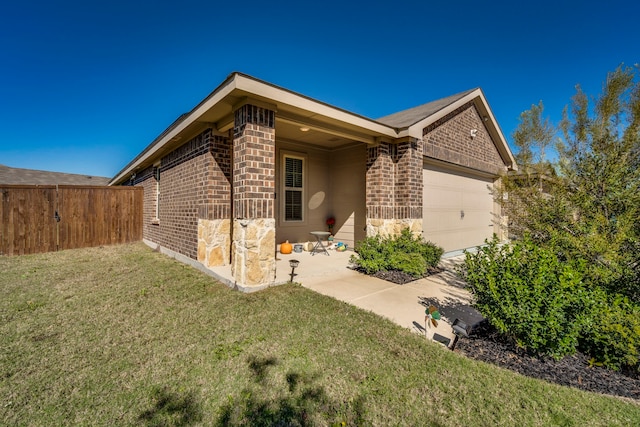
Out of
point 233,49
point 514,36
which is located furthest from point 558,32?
point 233,49

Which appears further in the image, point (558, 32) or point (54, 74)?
point (54, 74)

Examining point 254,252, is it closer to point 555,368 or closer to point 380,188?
point 380,188

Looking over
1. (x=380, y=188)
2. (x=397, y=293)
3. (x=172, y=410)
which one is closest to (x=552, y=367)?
(x=397, y=293)

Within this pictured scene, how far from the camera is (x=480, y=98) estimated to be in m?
8.74

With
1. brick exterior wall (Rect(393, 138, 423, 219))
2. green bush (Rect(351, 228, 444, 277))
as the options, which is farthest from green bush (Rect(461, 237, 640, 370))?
brick exterior wall (Rect(393, 138, 423, 219))

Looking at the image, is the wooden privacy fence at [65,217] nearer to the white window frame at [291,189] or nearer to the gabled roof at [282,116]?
the gabled roof at [282,116]

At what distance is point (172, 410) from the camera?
185 centimetres

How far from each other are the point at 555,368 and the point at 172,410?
3206 millimetres

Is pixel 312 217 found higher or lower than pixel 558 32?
lower

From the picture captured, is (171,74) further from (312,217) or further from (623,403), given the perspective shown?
(623,403)

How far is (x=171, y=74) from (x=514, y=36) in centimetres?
1177

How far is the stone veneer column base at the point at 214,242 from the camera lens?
562 centimetres

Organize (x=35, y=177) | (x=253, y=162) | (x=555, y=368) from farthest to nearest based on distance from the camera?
1. (x=35, y=177)
2. (x=253, y=162)
3. (x=555, y=368)

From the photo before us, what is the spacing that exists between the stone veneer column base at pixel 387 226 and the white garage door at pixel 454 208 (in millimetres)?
1188
